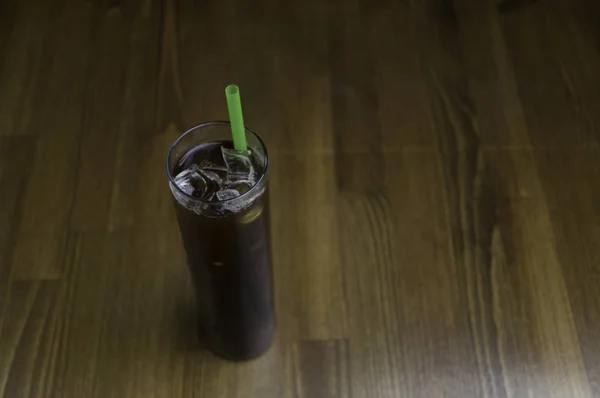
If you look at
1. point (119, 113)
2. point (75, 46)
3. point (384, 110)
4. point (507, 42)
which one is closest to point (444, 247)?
point (384, 110)

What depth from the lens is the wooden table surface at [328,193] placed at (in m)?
0.99

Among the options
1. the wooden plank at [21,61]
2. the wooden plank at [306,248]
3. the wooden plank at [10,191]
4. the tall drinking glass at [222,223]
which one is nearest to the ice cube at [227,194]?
the tall drinking glass at [222,223]

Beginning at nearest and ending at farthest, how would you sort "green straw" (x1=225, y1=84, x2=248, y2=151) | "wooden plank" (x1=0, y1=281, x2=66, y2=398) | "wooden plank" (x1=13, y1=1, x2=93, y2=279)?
"green straw" (x1=225, y1=84, x2=248, y2=151) < "wooden plank" (x1=0, y1=281, x2=66, y2=398) < "wooden plank" (x1=13, y1=1, x2=93, y2=279)

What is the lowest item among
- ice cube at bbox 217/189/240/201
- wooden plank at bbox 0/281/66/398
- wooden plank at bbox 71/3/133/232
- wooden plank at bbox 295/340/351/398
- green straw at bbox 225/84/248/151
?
wooden plank at bbox 295/340/351/398

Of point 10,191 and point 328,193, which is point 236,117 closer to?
point 328,193

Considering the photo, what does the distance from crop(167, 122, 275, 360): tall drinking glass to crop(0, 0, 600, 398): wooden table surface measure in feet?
0.44

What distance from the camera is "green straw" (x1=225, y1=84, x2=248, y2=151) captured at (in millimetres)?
708

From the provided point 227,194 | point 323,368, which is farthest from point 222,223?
point 323,368

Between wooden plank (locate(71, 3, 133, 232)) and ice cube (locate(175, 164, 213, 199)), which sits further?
wooden plank (locate(71, 3, 133, 232))

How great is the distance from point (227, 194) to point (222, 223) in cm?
3

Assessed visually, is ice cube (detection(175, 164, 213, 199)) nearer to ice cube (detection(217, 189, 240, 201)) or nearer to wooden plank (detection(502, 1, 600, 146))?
ice cube (detection(217, 189, 240, 201))

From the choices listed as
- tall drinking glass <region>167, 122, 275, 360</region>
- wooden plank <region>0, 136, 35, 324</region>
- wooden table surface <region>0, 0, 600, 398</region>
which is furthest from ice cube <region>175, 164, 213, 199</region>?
wooden plank <region>0, 136, 35, 324</region>

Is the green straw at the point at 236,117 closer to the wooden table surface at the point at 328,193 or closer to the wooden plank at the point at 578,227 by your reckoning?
the wooden table surface at the point at 328,193

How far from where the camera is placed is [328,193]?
114cm
